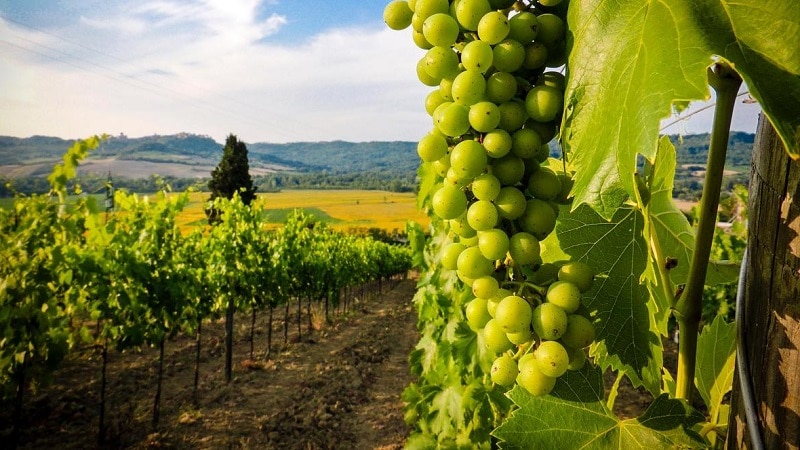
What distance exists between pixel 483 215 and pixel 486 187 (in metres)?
0.04

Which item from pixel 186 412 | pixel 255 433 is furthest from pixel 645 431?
pixel 186 412

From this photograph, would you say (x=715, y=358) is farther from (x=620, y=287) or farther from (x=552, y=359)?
(x=552, y=359)

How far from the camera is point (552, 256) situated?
46.3 inches

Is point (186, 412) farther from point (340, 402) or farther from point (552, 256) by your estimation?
point (552, 256)

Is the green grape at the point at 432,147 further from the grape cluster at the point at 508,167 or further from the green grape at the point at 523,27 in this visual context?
the green grape at the point at 523,27

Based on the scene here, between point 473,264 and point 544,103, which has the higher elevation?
point 544,103

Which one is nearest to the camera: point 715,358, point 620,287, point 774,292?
point 774,292

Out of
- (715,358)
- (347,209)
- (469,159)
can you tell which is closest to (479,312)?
(469,159)

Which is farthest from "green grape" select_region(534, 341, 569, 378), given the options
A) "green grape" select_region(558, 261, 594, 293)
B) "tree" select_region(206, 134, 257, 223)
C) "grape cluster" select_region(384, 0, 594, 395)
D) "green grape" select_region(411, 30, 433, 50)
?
"tree" select_region(206, 134, 257, 223)

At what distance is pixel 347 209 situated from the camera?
8450 centimetres

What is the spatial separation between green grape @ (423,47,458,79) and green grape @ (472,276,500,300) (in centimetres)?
35

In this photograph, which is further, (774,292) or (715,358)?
(715,358)

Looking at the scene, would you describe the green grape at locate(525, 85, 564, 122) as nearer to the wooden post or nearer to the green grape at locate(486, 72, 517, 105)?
the green grape at locate(486, 72, 517, 105)

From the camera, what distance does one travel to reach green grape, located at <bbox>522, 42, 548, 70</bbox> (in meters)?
0.79
